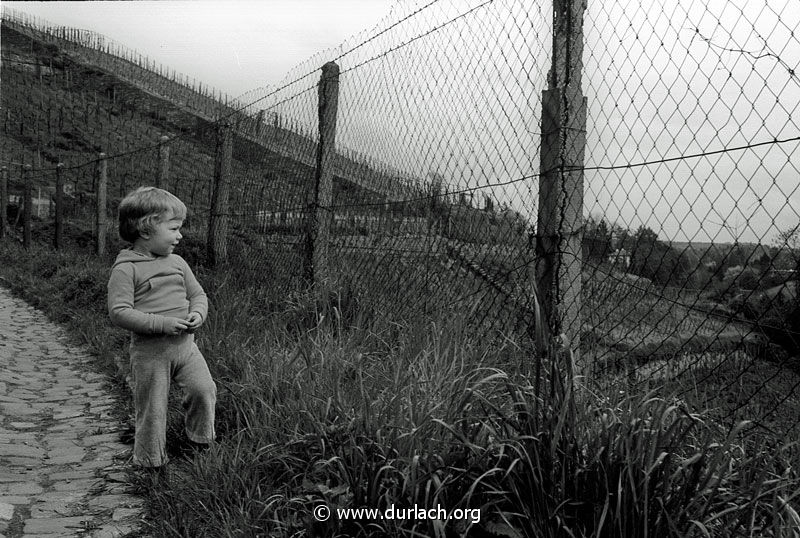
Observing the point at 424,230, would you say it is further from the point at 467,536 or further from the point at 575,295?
the point at 467,536

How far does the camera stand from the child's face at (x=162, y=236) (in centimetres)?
344

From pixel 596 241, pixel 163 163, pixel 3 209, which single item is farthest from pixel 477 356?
pixel 3 209

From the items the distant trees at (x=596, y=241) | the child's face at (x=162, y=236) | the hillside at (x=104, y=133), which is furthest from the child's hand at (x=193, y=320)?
the hillside at (x=104, y=133)

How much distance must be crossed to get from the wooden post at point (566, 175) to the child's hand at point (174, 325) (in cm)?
153

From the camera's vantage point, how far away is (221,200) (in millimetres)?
8188

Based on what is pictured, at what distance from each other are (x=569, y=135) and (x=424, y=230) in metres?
1.64

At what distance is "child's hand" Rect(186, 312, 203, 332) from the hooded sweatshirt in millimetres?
39

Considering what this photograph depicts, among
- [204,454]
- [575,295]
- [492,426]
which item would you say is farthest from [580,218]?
[204,454]

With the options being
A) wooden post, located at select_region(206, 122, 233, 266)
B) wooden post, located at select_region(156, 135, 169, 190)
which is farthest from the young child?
wooden post, located at select_region(156, 135, 169, 190)

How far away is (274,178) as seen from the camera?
7121 mm

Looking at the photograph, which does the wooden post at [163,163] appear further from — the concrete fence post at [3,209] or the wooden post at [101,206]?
the concrete fence post at [3,209]

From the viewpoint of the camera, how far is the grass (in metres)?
2.19

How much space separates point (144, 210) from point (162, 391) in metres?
0.80

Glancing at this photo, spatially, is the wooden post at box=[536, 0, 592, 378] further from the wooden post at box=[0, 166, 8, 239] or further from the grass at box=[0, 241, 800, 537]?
the wooden post at box=[0, 166, 8, 239]
